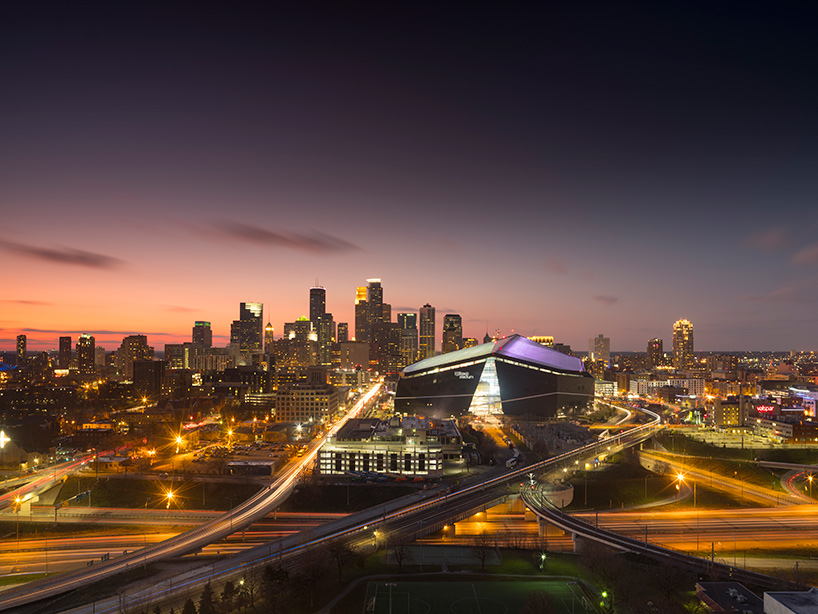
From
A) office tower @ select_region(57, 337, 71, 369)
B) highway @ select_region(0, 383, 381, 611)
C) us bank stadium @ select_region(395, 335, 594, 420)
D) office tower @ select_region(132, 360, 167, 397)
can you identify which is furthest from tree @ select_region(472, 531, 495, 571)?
office tower @ select_region(57, 337, 71, 369)

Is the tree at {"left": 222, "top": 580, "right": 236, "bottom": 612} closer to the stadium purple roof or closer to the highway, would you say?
the highway

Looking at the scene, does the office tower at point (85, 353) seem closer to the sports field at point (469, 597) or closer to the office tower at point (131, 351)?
the office tower at point (131, 351)

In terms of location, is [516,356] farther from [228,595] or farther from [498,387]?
[228,595]

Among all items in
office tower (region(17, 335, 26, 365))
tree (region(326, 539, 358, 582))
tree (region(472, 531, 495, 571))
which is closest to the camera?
tree (region(326, 539, 358, 582))

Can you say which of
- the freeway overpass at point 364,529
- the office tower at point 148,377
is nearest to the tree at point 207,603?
the freeway overpass at point 364,529

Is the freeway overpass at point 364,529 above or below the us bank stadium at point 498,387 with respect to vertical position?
below

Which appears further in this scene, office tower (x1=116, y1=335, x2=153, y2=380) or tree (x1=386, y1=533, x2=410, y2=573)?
office tower (x1=116, y1=335, x2=153, y2=380)

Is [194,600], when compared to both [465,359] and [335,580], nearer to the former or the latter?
[335,580]
